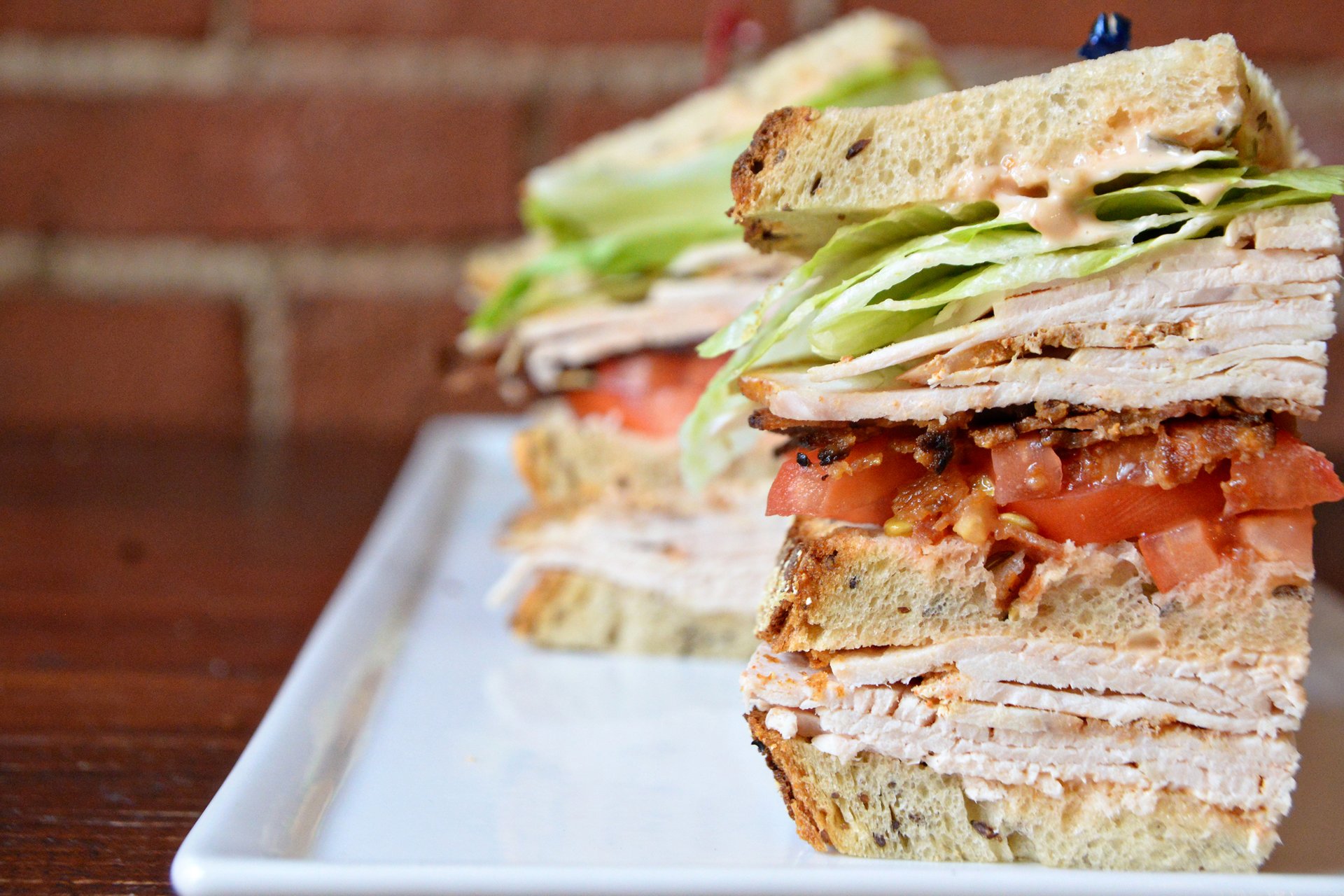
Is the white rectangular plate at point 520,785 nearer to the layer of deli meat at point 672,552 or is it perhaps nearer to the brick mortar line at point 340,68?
the layer of deli meat at point 672,552

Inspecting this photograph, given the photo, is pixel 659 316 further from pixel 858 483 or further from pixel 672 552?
pixel 858 483

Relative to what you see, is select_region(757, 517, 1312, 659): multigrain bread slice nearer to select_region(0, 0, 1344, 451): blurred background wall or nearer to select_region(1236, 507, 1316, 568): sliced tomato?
select_region(1236, 507, 1316, 568): sliced tomato

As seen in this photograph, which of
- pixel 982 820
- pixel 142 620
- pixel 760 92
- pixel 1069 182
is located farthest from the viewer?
pixel 760 92

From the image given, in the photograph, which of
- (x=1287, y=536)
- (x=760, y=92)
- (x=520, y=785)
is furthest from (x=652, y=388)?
(x=1287, y=536)

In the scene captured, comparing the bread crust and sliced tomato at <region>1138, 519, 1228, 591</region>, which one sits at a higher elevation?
the bread crust

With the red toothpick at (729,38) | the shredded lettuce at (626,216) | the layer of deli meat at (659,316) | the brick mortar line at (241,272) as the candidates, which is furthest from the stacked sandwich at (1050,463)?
the brick mortar line at (241,272)

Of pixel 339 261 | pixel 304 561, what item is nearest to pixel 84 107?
pixel 339 261

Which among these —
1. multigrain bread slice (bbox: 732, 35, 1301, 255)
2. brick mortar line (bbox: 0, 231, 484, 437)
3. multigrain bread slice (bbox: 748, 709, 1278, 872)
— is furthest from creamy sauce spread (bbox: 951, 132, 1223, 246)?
brick mortar line (bbox: 0, 231, 484, 437)

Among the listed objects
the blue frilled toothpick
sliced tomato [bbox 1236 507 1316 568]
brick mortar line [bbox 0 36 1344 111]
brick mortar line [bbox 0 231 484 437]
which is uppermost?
the blue frilled toothpick
